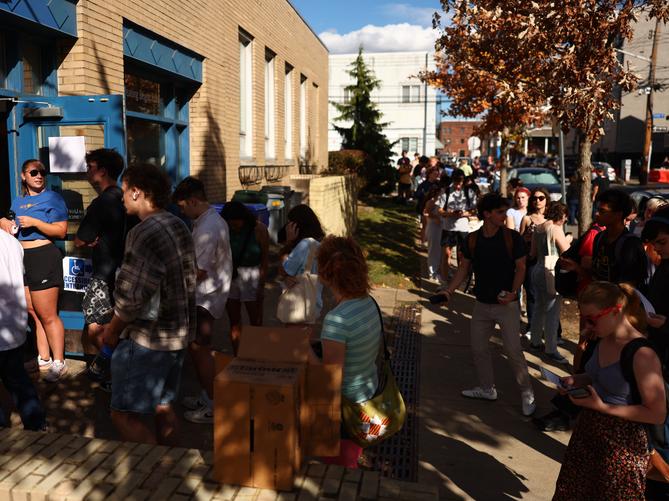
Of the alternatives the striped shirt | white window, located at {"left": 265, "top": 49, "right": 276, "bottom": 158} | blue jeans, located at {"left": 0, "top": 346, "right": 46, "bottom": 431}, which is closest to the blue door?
blue jeans, located at {"left": 0, "top": 346, "right": 46, "bottom": 431}

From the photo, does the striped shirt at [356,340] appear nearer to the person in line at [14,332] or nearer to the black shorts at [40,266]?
the person in line at [14,332]

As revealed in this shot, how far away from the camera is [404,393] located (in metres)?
5.88

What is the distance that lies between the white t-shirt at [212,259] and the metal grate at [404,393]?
1.67 metres

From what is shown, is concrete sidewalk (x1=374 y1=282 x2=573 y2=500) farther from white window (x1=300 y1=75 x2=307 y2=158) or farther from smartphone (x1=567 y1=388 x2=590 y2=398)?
white window (x1=300 y1=75 x2=307 y2=158)

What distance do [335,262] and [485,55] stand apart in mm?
10056

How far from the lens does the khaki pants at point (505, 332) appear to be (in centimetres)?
540

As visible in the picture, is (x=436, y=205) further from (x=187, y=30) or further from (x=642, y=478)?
(x=642, y=478)

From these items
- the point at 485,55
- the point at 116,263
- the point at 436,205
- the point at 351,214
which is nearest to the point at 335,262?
the point at 116,263

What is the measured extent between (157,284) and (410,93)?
48568 millimetres

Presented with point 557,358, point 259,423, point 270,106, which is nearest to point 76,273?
point 259,423

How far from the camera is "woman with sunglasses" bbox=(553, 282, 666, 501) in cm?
286

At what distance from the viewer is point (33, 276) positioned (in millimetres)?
5473

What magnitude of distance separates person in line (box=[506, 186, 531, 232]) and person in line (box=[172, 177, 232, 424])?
461cm

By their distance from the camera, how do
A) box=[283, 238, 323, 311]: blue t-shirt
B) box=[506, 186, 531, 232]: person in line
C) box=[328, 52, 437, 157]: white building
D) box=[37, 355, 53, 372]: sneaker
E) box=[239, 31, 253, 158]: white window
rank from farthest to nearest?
box=[328, 52, 437, 157]: white building
box=[239, 31, 253, 158]: white window
box=[506, 186, 531, 232]: person in line
box=[37, 355, 53, 372]: sneaker
box=[283, 238, 323, 311]: blue t-shirt
